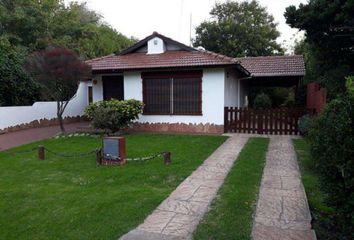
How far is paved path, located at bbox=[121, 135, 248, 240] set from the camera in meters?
4.09

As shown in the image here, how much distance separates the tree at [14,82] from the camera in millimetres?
14695

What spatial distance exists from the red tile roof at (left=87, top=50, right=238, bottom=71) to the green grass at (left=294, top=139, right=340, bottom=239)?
633 centimetres

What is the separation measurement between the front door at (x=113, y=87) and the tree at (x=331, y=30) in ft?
27.8

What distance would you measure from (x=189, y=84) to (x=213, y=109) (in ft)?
4.89

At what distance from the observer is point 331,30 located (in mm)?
9484

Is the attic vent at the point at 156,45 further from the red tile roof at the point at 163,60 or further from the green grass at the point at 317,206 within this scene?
the green grass at the point at 317,206

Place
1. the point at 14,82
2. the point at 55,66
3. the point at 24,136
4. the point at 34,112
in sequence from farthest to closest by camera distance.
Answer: the point at 34,112, the point at 14,82, the point at 24,136, the point at 55,66

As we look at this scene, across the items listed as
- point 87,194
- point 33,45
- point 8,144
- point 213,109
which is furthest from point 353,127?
point 33,45

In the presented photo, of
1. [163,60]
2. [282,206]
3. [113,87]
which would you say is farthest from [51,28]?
[282,206]

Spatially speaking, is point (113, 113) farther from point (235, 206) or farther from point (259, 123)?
point (235, 206)

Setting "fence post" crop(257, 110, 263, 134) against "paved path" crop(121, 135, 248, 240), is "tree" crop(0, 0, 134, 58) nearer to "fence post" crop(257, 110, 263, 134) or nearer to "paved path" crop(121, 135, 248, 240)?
"fence post" crop(257, 110, 263, 134)

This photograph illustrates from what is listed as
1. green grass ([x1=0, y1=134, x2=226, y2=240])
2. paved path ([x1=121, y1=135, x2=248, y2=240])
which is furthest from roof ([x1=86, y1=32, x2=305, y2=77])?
paved path ([x1=121, y1=135, x2=248, y2=240])

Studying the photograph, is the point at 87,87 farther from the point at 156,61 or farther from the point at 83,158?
the point at 83,158

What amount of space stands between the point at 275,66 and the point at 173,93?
29.7 feet
